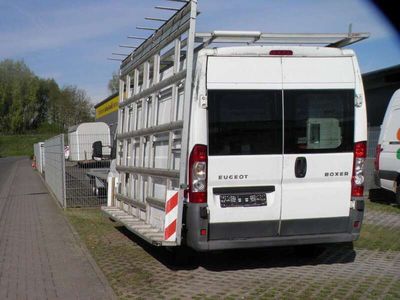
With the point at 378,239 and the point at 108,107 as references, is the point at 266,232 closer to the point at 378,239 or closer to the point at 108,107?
the point at 378,239

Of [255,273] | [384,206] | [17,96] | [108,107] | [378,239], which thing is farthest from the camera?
[17,96]

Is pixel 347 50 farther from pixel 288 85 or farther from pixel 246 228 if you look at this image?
pixel 246 228

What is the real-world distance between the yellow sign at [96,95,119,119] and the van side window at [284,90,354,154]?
24.8m

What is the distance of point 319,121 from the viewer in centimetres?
671

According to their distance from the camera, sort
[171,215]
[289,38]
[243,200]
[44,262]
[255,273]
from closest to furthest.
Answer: [243,200] → [171,215] → [255,273] → [289,38] → [44,262]

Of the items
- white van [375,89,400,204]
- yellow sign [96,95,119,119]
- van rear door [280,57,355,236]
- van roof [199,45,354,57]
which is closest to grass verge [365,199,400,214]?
white van [375,89,400,204]

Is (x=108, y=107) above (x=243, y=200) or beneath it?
above

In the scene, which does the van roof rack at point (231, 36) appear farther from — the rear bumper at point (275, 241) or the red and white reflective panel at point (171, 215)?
the rear bumper at point (275, 241)

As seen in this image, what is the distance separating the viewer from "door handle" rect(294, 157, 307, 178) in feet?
21.6

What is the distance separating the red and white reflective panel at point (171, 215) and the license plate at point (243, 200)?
22.1 inches

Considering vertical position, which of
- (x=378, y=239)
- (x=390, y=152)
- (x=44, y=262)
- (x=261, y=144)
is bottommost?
(x=44, y=262)

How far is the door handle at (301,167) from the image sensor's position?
657cm

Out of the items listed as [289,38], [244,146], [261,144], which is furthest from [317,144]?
[289,38]

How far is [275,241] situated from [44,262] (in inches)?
132
